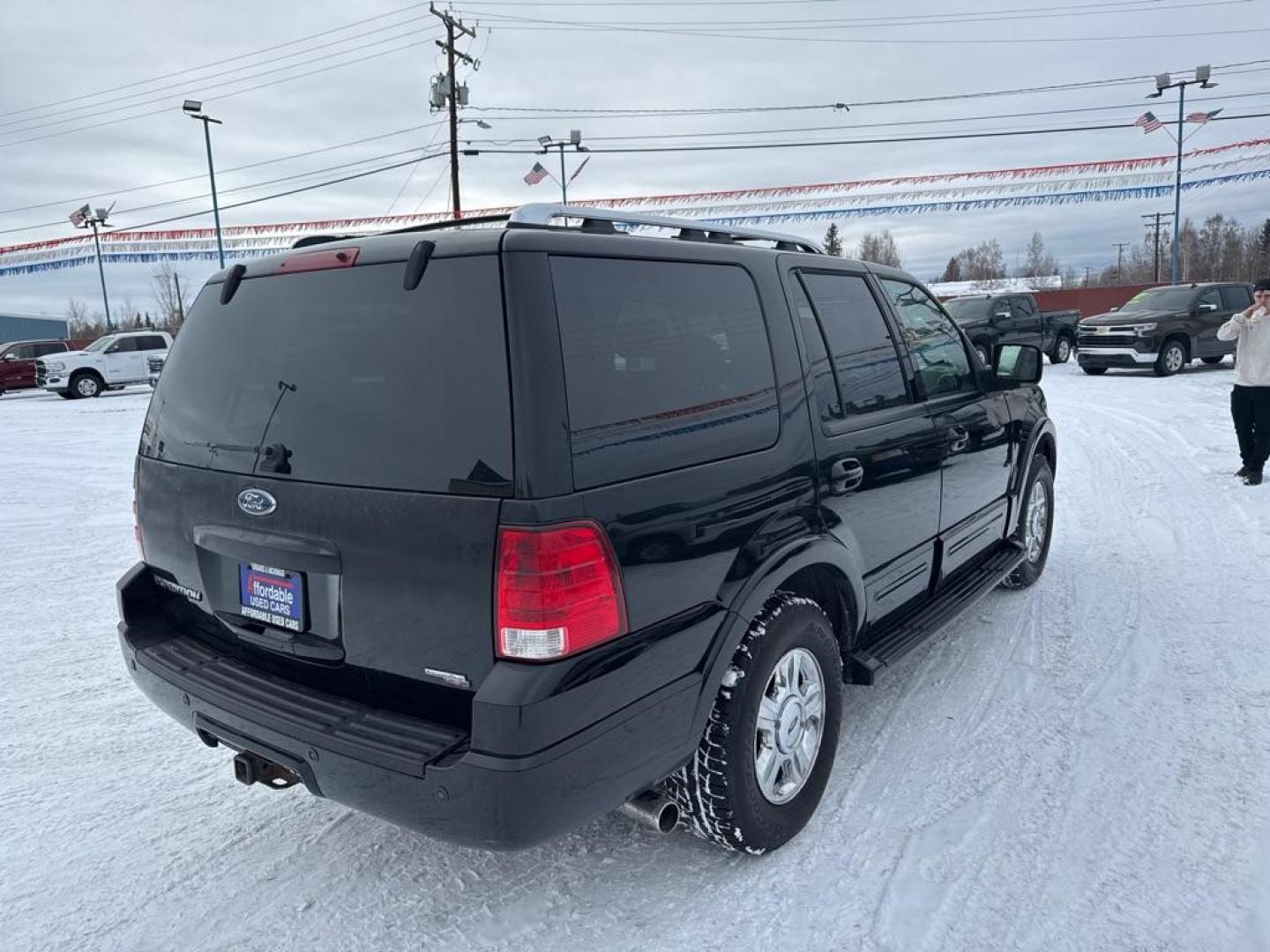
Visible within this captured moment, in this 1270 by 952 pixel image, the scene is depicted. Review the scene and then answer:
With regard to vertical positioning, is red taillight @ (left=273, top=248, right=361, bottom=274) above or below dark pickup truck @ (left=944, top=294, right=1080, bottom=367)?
above

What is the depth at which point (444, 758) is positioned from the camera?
204 centimetres

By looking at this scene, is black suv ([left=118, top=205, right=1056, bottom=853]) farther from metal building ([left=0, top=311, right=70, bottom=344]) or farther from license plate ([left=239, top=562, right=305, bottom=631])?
metal building ([left=0, top=311, right=70, bottom=344])

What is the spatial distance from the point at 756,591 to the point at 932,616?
1481mm

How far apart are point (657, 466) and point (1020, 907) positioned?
5.45 feet

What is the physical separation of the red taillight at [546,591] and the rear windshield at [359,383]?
6.3 inches

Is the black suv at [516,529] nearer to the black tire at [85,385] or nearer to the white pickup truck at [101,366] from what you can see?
the white pickup truck at [101,366]

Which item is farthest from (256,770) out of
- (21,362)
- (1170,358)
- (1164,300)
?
(21,362)

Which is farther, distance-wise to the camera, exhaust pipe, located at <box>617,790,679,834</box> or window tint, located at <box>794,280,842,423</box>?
window tint, located at <box>794,280,842,423</box>

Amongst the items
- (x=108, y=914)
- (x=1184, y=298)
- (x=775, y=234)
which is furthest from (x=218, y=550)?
(x=1184, y=298)

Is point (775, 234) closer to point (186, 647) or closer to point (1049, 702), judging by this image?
point (1049, 702)

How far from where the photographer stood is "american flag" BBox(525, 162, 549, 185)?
29.2 m

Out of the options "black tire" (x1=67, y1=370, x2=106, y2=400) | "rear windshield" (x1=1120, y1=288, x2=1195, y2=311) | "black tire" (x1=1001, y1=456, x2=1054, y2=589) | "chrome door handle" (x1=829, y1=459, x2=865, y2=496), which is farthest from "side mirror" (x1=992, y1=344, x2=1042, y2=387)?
"black tire" (x1=67, y1=370, x2=106, y2=400)

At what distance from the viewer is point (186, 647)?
2781 millimetres

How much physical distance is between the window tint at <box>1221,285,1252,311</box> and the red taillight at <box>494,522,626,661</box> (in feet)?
67.8
